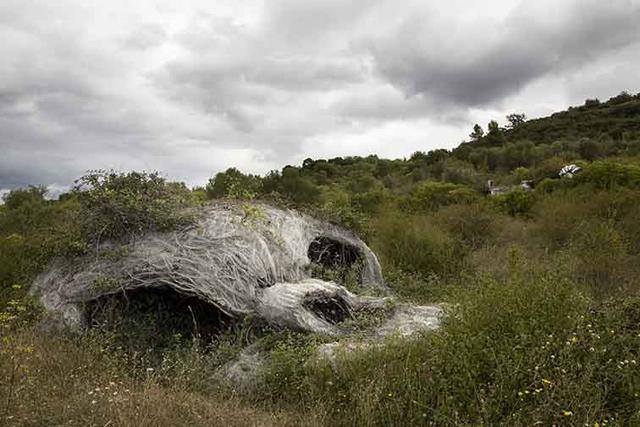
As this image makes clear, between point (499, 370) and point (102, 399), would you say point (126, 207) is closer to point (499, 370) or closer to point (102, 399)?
point (102, 399)

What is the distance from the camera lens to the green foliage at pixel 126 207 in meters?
8.23

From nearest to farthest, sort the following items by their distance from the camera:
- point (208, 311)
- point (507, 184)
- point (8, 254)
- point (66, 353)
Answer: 1. point (66, 353)
2. point (208, 311)
3. point (8, 254)
4. point (507, 184)

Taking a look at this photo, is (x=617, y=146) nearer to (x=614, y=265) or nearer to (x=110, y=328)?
(x=614, y=265)

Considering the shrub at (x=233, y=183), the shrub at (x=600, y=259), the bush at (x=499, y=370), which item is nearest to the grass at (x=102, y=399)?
the bush at (x=499, y=370)

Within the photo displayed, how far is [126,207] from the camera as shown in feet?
27.1

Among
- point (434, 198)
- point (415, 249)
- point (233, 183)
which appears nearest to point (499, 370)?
point (233, 183)

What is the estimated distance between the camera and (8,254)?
1075 cm

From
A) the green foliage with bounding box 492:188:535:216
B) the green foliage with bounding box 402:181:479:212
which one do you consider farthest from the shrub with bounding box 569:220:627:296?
the green foliage with bounding box 402:181:479:212

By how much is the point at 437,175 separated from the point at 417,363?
3035 cm

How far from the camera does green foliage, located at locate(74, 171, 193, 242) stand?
8227mm

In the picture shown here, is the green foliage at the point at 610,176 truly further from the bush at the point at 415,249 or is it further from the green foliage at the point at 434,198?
the bush at the point at 415,249

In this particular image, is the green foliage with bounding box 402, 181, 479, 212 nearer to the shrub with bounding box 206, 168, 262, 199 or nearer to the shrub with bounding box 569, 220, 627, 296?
the shrub with bounding box 206, 168, 262, 199

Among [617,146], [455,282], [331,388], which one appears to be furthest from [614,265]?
[617,146]

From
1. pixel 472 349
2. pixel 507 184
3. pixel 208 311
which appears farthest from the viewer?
pixel 507 184
